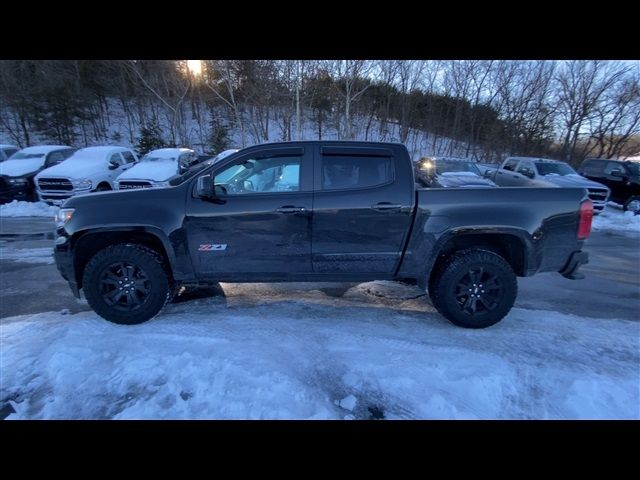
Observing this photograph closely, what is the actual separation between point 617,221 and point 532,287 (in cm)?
918

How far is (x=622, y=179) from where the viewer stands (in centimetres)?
1291

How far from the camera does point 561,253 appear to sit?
3.64 metres

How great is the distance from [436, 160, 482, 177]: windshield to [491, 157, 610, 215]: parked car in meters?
1.61

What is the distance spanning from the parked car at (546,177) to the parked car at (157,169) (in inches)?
477

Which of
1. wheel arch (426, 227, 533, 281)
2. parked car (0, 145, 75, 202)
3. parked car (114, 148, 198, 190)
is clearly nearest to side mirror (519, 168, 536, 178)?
wheel arch (426, 227, 533, 281)

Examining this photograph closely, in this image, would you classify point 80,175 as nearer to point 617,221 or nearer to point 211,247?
point 211,247

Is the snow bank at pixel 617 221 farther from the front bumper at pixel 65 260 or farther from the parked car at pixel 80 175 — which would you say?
the parked car at pixel 80 175

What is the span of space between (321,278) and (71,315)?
2961mm

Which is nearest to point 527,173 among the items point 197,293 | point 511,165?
point 511,165

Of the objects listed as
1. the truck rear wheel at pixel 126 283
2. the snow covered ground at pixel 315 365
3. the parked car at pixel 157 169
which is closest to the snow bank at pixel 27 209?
the parked car at pixel 157 169

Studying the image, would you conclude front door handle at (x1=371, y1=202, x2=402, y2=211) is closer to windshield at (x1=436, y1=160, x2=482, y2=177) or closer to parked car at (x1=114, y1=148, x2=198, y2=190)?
parked car at (x1=114, y1=148, x2=198, y2=190)

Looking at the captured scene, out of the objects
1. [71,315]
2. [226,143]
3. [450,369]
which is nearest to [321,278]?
[450,369]

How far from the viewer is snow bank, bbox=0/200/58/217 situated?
994 centimetres
